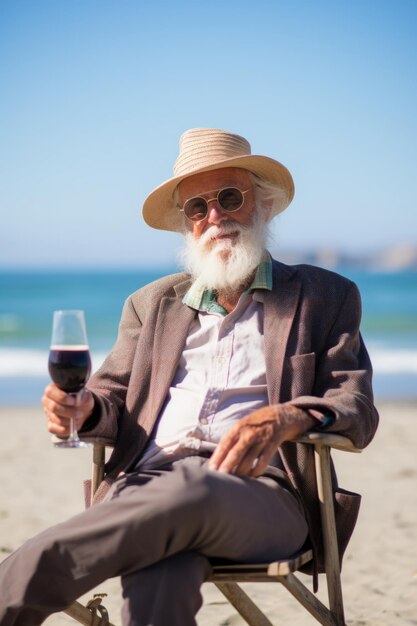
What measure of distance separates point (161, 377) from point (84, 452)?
4780mm

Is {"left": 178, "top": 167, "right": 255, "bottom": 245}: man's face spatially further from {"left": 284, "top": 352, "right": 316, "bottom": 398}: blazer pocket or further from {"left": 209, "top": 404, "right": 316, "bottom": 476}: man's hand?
{"left": 209, "top": 404, "right": 316, "bottom": 476}: man's hand

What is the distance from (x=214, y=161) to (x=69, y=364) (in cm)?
107

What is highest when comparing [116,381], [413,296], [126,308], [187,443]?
[413,296]

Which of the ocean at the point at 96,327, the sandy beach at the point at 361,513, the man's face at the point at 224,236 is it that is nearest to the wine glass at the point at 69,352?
the man's face at the point at 224,236

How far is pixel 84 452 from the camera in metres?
7.80

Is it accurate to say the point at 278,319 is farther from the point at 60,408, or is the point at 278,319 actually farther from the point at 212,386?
the point at 60,408

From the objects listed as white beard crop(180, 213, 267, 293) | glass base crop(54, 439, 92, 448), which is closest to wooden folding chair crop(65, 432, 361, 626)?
glass base crop(54, 439, 92, 448)

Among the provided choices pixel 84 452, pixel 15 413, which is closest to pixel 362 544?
pixel 84 452

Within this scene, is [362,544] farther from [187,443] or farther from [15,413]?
[15,413]

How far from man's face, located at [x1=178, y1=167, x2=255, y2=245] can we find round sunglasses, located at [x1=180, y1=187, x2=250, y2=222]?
0.04 ft

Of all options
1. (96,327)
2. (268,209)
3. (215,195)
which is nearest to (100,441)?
(215,195)

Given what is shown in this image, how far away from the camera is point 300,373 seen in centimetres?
304

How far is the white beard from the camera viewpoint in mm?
A: 3338

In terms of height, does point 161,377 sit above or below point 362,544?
above
